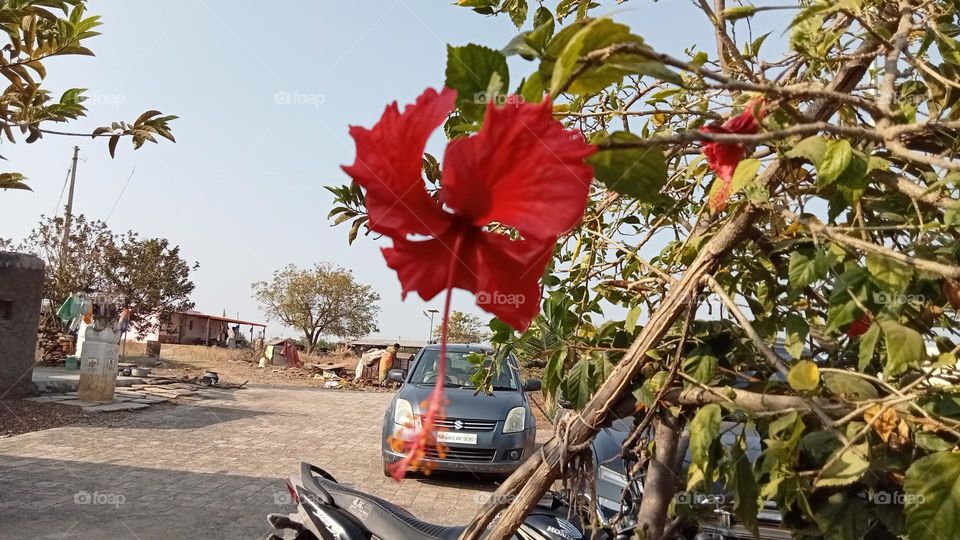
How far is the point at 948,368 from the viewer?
1087mm

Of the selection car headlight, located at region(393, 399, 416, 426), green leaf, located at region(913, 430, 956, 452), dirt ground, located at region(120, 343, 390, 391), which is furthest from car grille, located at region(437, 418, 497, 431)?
dirt ground, located at region(120, 343, 390, 391)

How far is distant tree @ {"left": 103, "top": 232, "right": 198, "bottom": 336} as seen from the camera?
22.8 m

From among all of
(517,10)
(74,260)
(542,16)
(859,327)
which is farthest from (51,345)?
(859,327)

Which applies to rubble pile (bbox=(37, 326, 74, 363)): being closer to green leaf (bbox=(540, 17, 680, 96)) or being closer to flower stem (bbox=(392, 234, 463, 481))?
flower stem (bbox=(392, 234, 463, 481))

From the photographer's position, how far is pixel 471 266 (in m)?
0.53

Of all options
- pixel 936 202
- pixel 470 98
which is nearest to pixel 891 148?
pixel 936 202

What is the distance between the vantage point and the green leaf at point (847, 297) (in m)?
0.90

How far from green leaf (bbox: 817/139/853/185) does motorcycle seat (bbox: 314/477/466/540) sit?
89.5 inches

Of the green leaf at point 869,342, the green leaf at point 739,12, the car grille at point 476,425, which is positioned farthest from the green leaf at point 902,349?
the car grille at point 476,425

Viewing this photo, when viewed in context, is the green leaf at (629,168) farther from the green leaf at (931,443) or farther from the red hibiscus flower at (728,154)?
the green leaf at (931,443)

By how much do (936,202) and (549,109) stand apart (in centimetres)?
70

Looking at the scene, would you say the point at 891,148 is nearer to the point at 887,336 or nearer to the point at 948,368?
the point at 887,336

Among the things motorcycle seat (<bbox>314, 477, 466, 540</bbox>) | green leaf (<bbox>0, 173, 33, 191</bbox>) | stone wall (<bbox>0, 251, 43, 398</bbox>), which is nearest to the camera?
green leaf (<bbox>0, 173, 33, 191</bbox>)

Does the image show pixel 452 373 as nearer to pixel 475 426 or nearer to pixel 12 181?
pixel 475 426
